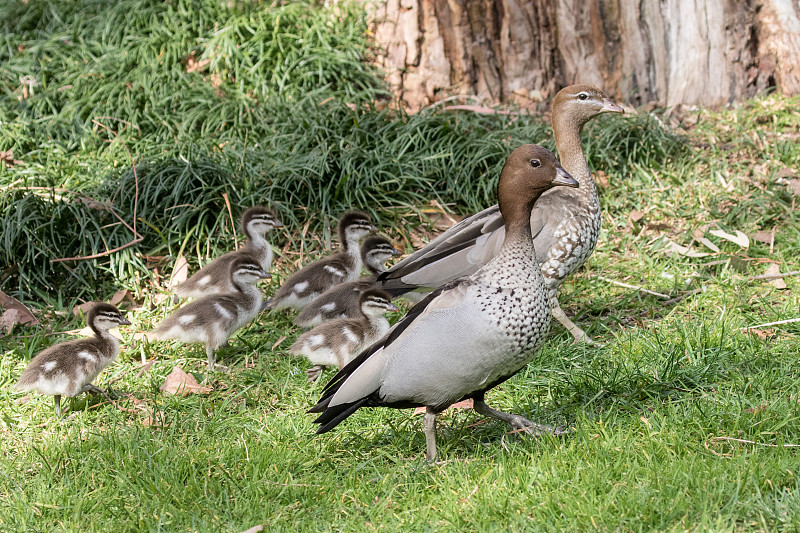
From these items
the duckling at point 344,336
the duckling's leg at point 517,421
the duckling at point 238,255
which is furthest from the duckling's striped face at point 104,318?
the duckling's leg at point 517,421

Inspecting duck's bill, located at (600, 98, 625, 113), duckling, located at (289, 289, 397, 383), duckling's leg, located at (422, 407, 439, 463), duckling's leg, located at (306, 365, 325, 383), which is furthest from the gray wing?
duckling's leg, located at (422, 407, 439, 463)

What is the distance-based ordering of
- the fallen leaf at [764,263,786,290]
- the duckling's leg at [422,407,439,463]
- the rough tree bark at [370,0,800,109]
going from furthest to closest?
the rough tree bark at [370,0,800,109], the fallen leaf at [764,263,786,290], the duckling's leg at [422,407,439,463]

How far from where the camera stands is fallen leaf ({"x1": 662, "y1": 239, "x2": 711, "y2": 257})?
6.27 meters

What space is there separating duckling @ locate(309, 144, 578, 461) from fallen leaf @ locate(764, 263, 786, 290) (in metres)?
2.37

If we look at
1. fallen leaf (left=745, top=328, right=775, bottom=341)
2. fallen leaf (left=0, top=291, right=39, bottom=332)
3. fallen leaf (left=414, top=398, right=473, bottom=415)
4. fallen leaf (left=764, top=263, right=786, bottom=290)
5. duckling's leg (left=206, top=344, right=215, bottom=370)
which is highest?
fallen leaf (left=0, top=291, right=39, bottom=332)

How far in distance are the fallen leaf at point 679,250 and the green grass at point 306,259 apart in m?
0.04

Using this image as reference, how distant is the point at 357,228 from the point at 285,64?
2.48 m

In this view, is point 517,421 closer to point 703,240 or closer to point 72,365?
point 72,365

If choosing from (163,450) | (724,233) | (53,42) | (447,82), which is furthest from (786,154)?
(53,42)

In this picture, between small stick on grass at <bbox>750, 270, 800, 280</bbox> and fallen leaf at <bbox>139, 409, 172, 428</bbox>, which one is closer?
fallen leaf at <bbox>139, 409, 172, 428</bbox>

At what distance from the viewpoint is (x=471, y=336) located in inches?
144

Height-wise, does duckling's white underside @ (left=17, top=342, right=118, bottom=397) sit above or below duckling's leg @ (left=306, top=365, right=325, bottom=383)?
above

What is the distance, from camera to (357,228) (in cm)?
606

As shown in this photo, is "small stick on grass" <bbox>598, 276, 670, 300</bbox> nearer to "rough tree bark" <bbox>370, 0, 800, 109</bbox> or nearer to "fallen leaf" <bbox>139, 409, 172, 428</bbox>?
"rough tree bark" <bbox>370, 0, 800, 109</bbox>
